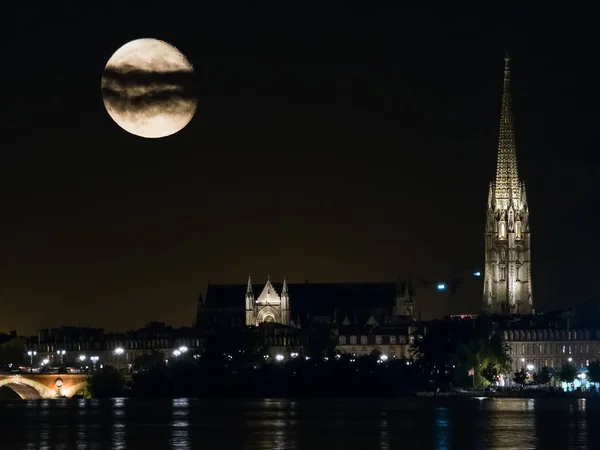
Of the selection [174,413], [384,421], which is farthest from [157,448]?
[174,413]

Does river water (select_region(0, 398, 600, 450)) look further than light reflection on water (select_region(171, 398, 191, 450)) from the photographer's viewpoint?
Yes

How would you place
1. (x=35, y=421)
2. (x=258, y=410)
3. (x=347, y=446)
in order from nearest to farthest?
(x=347, y=446), (x=35, y=421), (x=258, y=410)

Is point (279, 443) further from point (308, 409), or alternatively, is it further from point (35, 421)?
point (308, 409)

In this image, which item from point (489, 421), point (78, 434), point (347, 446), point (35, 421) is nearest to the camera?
point (347, 446)

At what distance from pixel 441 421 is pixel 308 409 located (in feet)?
102

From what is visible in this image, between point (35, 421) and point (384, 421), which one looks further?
point (35, 421)

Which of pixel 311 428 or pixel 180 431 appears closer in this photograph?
pixel 180 431

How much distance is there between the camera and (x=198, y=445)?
138625 mm

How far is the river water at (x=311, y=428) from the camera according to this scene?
139 meters

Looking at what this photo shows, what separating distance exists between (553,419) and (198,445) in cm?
3846

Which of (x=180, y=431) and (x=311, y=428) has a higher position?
(x=311, y=428)

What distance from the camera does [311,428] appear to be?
157 metres

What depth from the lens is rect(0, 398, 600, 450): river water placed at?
139000 mm

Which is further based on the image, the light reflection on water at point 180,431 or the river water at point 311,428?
the river water at point 311,428
